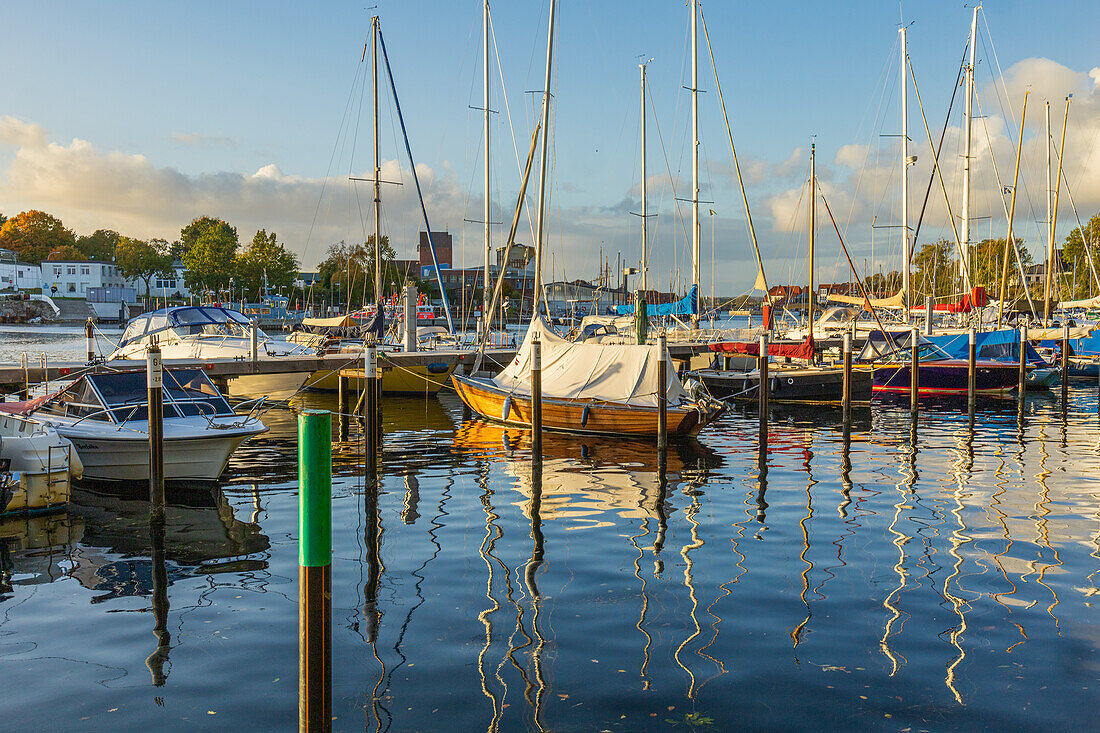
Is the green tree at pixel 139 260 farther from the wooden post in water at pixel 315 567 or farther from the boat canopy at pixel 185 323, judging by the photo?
the wooden post in water at pixel 315 567

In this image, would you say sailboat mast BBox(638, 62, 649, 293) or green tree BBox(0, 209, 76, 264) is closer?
sailboat mast BBox(638, 62, 649, 293)

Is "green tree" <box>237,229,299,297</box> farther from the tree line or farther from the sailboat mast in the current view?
the sailboat mast

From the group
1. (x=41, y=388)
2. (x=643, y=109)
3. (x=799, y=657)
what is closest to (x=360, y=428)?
(x=41, y=388)

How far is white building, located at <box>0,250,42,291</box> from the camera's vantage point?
472 ft

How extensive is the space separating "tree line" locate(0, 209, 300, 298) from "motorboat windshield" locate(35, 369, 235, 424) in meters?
88.8

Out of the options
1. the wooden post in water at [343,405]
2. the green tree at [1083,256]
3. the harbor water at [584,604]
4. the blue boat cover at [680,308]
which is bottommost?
the harbor water at [584,604]

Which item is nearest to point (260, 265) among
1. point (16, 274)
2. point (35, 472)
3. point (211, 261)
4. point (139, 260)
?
point (211, 261)

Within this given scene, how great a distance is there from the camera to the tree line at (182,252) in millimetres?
119500

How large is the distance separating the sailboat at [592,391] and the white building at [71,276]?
14486cm

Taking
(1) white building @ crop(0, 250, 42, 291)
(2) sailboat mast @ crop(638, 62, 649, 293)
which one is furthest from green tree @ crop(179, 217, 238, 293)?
(2) sailboat mast @ crop(638, 62, 649, 293)

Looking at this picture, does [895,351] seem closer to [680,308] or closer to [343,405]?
[680,308]

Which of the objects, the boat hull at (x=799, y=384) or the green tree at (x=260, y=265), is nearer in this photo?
the boat hull at (x=799, y=384)

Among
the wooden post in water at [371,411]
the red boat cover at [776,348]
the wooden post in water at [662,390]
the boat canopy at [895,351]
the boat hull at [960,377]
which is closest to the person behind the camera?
the wooden post in water at [371,411]

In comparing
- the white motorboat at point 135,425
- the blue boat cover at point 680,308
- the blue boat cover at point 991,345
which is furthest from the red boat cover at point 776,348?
the white motorboat at point 135,425
